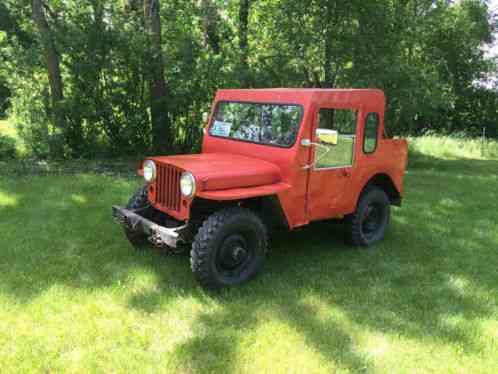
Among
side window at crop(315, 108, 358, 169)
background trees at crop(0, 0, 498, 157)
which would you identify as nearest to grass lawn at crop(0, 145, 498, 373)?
side window at crop(315, 108, 358, 169)

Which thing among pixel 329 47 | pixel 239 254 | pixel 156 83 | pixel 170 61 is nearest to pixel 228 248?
pixel 239 254

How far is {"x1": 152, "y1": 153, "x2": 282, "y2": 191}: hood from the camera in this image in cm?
395

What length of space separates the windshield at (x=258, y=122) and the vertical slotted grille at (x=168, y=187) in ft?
3.12

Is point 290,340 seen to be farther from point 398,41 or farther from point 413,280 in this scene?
point 398,41

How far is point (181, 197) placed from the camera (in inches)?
163

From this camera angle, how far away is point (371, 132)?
5.15m

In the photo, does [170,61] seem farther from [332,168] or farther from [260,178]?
[260,178]

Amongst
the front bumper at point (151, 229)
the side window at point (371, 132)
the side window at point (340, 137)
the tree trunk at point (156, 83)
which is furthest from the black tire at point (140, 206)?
the tree trunk at point (156, 83)

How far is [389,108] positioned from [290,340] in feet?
36.8

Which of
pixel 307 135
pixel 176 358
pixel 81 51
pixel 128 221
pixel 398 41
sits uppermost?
pixel 398 41

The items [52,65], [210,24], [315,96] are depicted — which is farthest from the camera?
[210,24]

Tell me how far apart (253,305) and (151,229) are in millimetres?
1120

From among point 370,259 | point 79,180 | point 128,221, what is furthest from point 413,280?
point 79,180

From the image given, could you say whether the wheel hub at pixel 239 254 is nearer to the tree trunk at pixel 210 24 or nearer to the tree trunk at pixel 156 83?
the tree trunk at pixel 156 83
